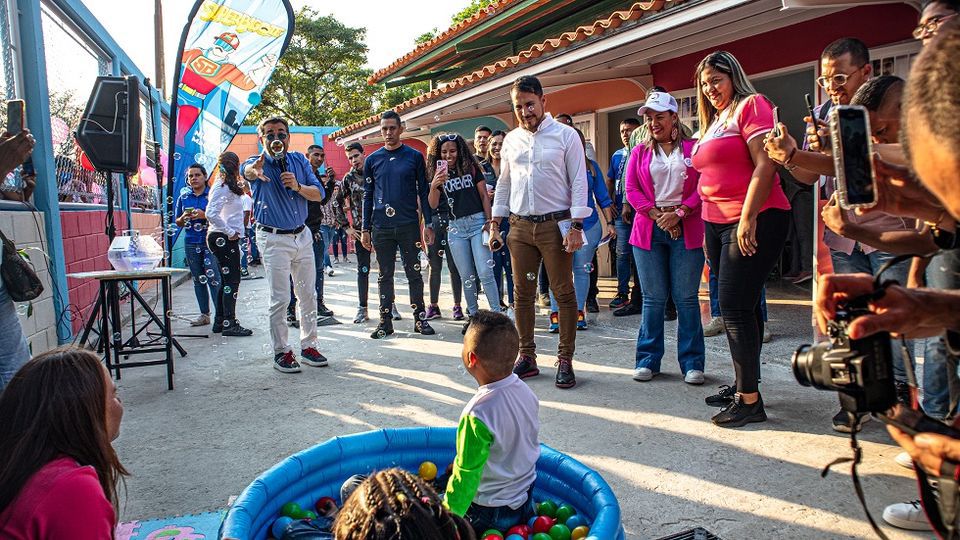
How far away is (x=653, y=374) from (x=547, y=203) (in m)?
1.45

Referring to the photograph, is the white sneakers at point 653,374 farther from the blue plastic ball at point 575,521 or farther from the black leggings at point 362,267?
the black leggings at point 362,267

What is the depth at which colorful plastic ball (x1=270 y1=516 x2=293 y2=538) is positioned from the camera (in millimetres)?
2807

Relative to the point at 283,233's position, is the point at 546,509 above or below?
below

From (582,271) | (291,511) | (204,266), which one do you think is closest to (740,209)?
(582,271)

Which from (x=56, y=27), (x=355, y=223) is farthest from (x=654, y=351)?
(x=56, y=27)

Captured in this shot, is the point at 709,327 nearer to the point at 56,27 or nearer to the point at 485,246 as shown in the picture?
the point at 485,246

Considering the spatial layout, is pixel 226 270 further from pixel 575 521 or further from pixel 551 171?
pixel 575 521

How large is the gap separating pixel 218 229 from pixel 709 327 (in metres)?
5.10

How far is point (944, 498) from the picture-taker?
135 centimetres

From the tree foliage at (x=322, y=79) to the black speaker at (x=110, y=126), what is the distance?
28336 mm

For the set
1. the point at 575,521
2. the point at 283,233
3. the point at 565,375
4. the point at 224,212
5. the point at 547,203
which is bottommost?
the point at 575,521

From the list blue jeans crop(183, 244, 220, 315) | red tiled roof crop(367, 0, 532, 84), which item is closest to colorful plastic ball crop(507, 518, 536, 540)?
blue jeans crop(183, 244, 220, 315)

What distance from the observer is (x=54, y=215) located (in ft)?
20.1

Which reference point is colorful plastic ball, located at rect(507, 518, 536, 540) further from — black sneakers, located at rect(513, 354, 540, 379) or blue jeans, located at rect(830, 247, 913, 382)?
black sneakers, located at rect(513, 354, 540, 379)
